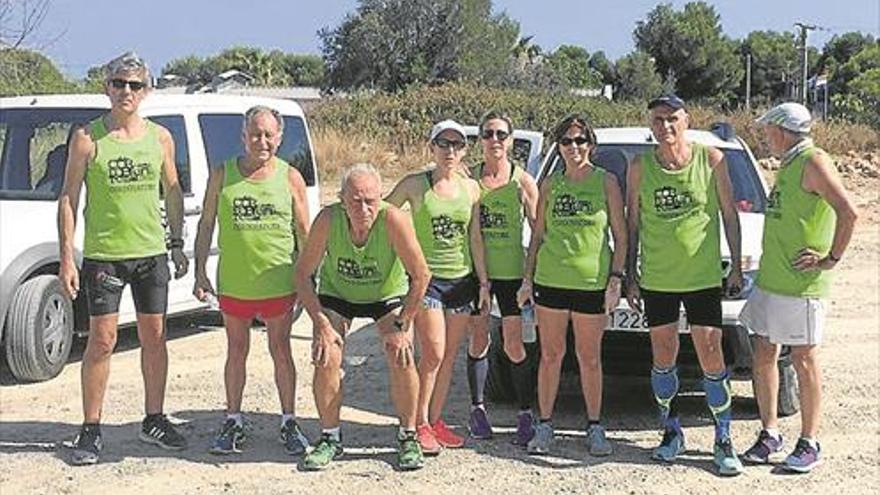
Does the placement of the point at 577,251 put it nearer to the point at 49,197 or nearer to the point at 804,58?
the point at 49,197

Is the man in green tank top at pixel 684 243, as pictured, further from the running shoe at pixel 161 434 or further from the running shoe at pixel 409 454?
the running shoe at pixel 161 434

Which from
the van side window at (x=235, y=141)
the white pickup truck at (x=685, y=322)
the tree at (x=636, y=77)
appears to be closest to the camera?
the white pickup truck at (x=685, y=322)

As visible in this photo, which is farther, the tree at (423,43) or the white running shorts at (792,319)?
the tree at (423,43)

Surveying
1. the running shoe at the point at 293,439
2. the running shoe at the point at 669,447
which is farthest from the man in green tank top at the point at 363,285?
the running shoe at the point at 669,447

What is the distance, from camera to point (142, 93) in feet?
18.4

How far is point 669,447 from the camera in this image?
5625 mm

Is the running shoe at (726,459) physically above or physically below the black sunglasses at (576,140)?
below

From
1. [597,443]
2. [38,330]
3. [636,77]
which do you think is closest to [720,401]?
[597,443]

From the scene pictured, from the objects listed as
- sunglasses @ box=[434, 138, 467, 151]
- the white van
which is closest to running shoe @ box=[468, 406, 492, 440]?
sunglasses @ box=[434, 138, 467, 151]

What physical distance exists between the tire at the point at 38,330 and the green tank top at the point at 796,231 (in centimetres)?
444

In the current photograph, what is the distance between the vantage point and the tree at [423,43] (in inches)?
1750

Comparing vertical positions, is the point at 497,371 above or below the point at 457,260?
below

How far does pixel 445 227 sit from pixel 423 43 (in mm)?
39926

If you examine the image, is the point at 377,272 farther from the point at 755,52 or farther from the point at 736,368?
the point at 755,52
